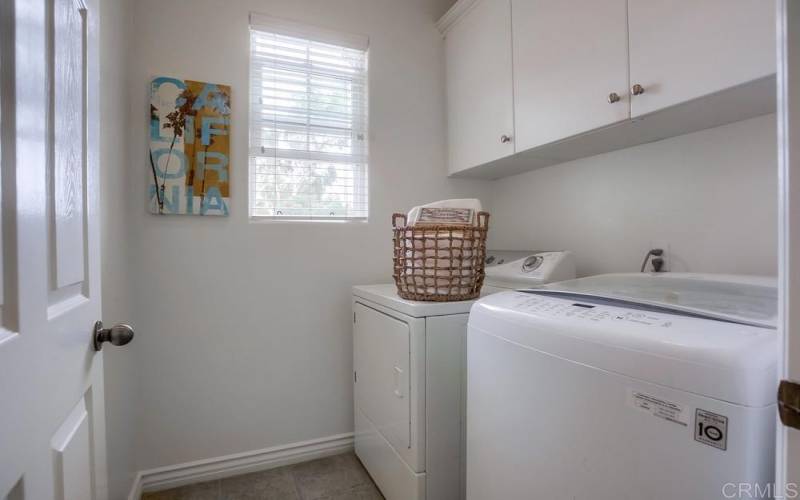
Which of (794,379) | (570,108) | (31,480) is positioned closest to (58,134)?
(31,480)

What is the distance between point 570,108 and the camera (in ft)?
4.50

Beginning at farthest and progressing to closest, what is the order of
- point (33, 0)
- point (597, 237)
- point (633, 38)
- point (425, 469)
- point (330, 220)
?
point (330, 220)
point (597, 237)
point (425, 469)
point (633, 38)
point (33, 0)

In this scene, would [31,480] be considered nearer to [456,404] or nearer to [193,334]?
[456,404]

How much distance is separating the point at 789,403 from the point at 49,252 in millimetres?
987

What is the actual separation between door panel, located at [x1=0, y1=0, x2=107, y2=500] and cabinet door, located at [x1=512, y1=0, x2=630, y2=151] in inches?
53.6

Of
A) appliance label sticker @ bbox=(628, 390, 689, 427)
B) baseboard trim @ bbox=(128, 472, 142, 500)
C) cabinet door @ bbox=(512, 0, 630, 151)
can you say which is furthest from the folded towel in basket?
baseboard trim @ bbox=(128, 472, 142, 500)

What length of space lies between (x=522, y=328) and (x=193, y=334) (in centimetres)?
149

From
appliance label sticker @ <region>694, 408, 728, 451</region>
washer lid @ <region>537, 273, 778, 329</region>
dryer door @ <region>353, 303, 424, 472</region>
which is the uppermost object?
washer lid @ <region>537, 273, 778, 329</region>

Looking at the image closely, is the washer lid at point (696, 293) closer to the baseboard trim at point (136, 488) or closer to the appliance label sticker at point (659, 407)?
the appliance label sticker at point (659, 407)

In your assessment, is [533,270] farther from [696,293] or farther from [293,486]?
[293,486]

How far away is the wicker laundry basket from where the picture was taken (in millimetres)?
1352

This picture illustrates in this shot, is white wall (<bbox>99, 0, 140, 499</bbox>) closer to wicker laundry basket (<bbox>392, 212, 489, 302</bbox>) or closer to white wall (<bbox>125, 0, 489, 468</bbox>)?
white wall (<bbox>125, 0, 489, 468</bbox>)

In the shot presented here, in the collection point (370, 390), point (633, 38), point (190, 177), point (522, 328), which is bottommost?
point (370, 390)

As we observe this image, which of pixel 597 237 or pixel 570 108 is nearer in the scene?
pixel 570 108
